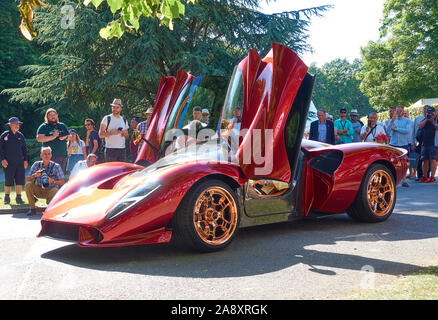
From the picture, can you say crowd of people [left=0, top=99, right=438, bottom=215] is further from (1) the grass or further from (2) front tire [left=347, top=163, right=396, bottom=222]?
(1) the grass

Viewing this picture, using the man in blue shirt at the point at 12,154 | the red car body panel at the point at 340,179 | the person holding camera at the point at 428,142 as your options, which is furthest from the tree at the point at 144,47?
the red car body panel at the point at 340,179

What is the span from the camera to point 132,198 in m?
4.76

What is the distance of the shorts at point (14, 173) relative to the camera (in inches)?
388

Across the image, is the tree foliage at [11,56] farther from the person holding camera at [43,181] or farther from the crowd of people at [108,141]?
the person holding camera at [43,181]

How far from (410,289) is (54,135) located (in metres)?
7.85

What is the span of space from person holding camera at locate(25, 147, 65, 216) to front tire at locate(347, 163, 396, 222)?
5201 millimetres

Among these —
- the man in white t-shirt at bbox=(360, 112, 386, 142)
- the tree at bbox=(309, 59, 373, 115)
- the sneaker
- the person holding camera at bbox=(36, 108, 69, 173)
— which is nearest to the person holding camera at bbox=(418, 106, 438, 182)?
the man in white t-shirt at bbox=(360, 112, 386, 142)

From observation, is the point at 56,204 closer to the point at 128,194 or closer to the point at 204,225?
the point at 128,194

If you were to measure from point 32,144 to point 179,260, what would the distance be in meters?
21.8

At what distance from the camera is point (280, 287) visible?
376 centimetres

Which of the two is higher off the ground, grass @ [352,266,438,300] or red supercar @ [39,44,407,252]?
red supercar @ [39,44,407,252]

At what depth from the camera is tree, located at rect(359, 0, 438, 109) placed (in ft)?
121

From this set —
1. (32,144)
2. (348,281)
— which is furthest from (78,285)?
(32,144)

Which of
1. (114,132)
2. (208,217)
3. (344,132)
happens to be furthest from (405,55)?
(208,217)
